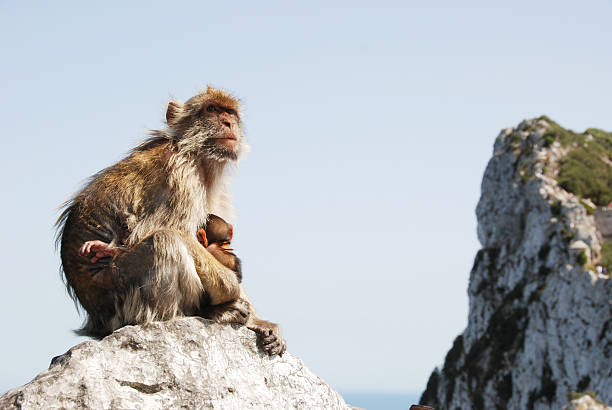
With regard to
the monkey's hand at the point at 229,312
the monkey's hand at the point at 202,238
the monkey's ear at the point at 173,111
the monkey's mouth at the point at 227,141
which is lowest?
the monkey's hand at the point at 229,312

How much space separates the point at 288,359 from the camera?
598cm

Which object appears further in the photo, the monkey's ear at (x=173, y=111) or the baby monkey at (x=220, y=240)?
the monkey's ear at (x=173, y=111)

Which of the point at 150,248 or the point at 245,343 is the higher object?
the point at 150,248

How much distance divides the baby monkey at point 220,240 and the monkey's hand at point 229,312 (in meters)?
0.25

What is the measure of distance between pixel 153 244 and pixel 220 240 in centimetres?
81

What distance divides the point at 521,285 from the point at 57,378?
47253 mm

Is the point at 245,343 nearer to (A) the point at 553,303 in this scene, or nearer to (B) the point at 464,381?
(A) the point at 553,303

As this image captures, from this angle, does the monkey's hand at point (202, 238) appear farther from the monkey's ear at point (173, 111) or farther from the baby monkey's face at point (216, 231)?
the monkey's ear at point (173, 111)

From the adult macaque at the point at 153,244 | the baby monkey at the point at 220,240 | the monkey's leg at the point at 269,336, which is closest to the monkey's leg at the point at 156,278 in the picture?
the adult macaque at the point at 153,244

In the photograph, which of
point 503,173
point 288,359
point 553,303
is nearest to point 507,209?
point 503,173

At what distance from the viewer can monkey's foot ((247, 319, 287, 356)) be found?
5.82m

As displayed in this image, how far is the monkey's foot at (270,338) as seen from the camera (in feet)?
19.1

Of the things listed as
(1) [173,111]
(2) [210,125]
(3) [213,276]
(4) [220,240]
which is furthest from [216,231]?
(1) [173,111]

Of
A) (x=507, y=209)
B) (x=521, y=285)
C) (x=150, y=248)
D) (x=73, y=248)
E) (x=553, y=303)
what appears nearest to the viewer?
(x=150, y=248)
